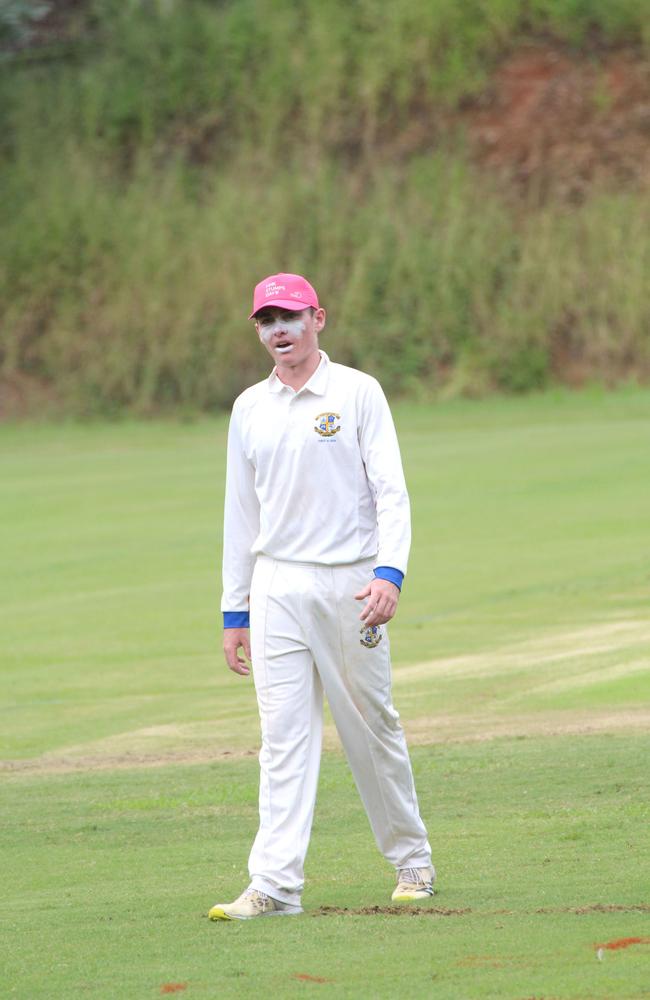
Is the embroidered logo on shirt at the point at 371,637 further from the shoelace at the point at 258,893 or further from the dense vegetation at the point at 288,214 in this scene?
the dense vegetation at the point at 288,214

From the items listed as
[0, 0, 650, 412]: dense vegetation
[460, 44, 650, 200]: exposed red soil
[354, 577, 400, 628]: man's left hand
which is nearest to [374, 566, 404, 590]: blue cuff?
[354, 577, 400, 628]: man's left hand

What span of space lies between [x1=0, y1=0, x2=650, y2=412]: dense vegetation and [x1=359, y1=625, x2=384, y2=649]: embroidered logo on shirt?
1299 inches

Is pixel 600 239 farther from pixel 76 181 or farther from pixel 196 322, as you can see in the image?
pixel 76 181

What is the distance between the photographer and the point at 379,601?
610 centimetres

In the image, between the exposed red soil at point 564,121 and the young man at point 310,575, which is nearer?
the young man at point 310,575

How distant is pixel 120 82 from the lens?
45906 millimetres

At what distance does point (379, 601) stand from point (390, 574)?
0.34 feet

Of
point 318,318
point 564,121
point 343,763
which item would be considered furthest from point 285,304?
point 564,121

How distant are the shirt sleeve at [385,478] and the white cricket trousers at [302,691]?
7.9 inches

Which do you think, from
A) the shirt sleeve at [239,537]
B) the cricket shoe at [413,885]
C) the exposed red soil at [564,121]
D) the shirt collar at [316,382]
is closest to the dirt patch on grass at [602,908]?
the cricket shoe at [413,885]

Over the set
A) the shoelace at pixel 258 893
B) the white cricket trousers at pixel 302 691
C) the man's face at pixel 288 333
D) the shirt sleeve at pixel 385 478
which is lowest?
the shoelace at pixel 258 893

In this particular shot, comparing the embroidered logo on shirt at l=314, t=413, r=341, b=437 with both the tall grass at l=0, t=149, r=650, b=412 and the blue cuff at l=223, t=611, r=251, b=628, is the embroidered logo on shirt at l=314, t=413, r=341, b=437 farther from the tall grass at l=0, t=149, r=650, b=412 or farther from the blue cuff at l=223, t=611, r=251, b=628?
the tall grass at l=0, t=149, r=650, b=412

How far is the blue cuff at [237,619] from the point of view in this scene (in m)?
6.52

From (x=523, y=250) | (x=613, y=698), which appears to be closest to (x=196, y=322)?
(x=523, y=250)
